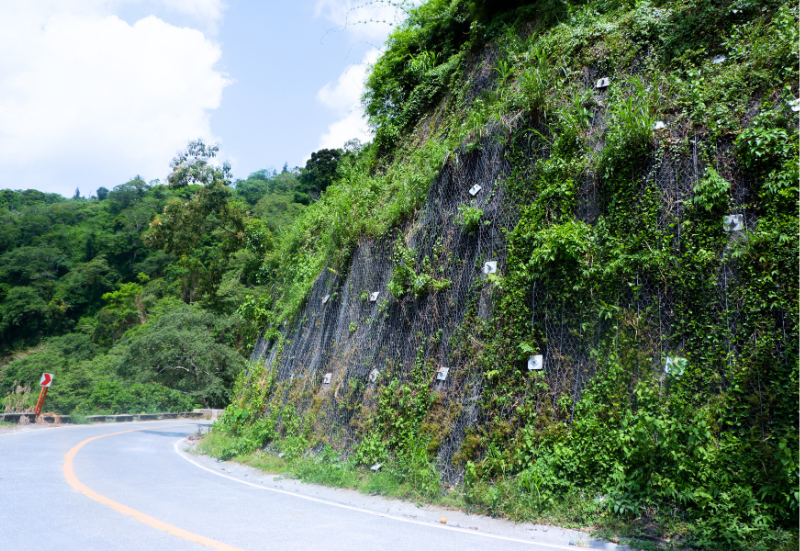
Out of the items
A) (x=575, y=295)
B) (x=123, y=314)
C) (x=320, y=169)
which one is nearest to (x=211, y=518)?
(x=575, y=295)

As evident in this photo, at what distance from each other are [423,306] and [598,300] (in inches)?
128

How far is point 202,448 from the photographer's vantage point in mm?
12211

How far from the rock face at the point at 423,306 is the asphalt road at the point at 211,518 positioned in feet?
5.38

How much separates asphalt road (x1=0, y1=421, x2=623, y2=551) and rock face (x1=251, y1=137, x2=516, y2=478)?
1.64 meters

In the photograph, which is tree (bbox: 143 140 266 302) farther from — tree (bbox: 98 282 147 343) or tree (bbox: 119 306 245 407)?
tree (bbox: 98 282 147 343)

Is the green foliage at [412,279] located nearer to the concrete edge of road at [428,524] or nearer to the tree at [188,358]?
the concrete edge of road at [428,524]

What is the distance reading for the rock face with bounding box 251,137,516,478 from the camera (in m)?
7.73

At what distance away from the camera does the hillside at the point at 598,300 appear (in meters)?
4.98

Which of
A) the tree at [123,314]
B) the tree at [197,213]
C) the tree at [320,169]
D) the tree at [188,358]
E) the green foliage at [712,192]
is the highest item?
the tree at [320,169]

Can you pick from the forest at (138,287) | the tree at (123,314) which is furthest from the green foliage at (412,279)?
the tree at (123,314)

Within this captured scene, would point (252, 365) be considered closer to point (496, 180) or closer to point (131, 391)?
point (496, 180)

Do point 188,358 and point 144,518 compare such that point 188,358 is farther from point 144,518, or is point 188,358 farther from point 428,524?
point 428,524

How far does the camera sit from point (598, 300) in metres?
6.27

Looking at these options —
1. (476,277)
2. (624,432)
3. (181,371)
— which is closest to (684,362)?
(624,432)
